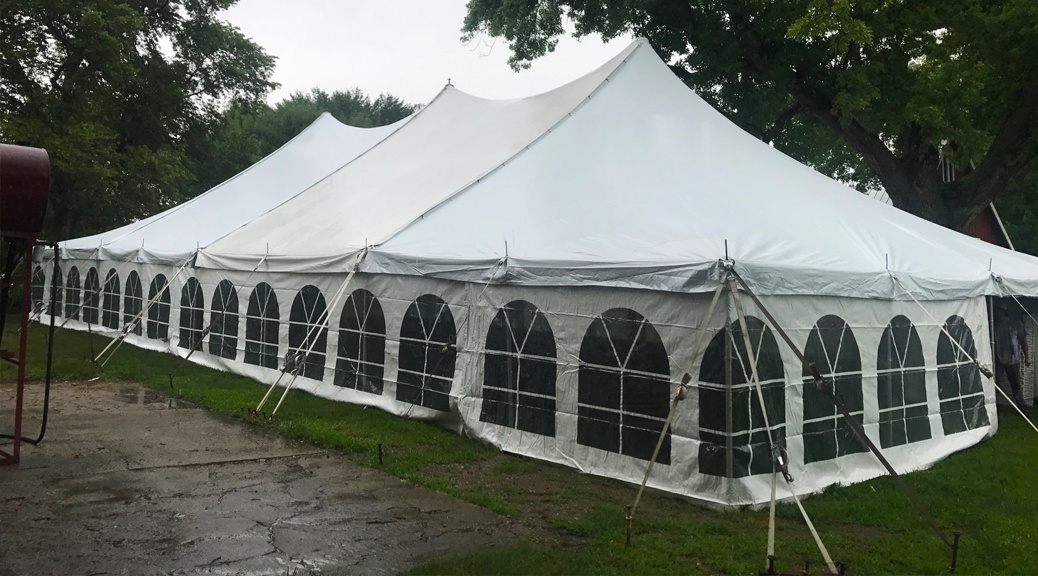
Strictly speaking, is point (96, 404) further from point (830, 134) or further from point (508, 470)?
point (830, 134)

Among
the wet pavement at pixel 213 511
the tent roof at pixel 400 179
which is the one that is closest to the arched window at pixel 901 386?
the wet pavement at pixel 213 511

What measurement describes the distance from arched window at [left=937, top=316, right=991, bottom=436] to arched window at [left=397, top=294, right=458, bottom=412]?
17.1 feet

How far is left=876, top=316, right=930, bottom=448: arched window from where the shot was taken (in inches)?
308

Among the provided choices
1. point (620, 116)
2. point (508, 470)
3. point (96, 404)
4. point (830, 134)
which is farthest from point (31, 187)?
point (830, 134)

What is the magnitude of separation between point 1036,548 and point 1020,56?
9344 millimetres

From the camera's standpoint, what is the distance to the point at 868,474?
734 cm

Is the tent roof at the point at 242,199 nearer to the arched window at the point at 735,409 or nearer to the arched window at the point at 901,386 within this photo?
the arched window at the point at 901,386

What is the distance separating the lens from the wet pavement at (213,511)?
5.02 metres

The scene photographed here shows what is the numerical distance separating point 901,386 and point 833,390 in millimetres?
1258

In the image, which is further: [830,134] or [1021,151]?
[830,134]

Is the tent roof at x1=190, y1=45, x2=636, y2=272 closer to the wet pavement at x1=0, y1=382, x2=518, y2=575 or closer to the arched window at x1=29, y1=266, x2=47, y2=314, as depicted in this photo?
the wet pavement at x1=0, y1=382, x2=518, y2=575

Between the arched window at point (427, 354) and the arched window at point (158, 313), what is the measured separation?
7576 mm

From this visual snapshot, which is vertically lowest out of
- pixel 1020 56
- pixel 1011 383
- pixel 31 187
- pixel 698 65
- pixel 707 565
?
pixel 707 565

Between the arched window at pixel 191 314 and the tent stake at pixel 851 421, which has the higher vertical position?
the arched window at pixel 191 314
